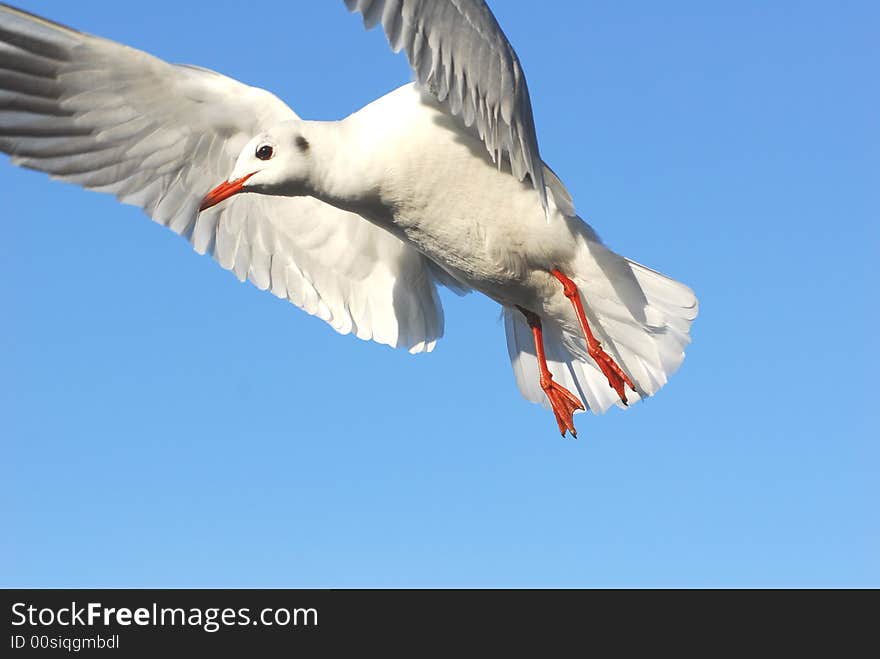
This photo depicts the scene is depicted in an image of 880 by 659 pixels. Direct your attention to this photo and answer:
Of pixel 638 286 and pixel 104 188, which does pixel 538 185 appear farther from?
pixel 104 188

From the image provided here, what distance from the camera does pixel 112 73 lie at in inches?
213

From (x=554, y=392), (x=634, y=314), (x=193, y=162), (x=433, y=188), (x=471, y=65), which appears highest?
(x=193, y=162)

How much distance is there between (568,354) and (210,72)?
2.12 meters

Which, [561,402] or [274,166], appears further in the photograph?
[561,402]

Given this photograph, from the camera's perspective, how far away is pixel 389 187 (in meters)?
4.92

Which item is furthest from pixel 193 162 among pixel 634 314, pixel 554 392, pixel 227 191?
pixel 634 314

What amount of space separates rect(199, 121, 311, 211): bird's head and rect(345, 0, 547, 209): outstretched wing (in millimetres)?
663

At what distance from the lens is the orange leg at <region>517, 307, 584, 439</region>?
5.61 m

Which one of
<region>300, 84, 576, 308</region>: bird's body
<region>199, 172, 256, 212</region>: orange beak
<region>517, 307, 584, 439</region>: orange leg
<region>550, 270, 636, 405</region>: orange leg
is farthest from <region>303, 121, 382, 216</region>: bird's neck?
<region>517, 307, 584, 439</region>: orange leg

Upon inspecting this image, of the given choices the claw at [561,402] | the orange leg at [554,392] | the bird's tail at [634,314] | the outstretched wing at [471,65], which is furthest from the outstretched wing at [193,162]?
the outstretched wing at [471,65]

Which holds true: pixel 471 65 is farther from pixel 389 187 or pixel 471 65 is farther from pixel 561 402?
pixel 561 402

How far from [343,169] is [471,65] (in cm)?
70

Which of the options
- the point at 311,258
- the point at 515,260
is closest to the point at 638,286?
the point at 515,260

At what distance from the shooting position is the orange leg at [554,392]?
18.4 feet
